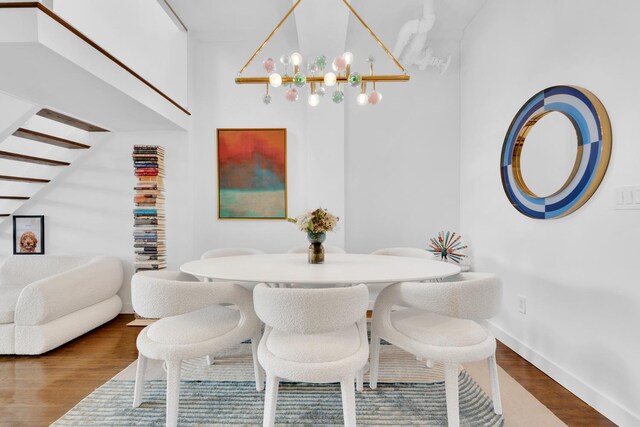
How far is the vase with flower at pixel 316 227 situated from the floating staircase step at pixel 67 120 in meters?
2.43

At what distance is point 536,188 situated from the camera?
2447 millimetres

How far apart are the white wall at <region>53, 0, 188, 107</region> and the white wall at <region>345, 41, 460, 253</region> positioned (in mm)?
1833

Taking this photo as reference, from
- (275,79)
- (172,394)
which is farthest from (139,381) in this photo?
(275,79)

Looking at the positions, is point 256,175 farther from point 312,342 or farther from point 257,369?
point 312,342

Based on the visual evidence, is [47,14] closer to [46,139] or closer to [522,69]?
[46,139]

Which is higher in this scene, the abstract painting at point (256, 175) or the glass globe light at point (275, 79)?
the glass globe light at point (275, 79)

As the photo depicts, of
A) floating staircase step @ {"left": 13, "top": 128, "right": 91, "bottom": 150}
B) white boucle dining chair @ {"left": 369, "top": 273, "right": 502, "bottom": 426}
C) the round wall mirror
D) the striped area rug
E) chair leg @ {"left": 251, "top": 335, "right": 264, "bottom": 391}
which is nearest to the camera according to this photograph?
white boucle dining chair @ {"left": 369, "top": 273, "right": 502, "bottom": 426}

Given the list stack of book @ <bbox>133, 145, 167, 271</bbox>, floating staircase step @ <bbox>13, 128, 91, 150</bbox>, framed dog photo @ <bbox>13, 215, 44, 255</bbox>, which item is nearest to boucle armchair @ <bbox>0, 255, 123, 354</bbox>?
framed dog photo @ <bbox>13, 215, 44, 255</bbox>

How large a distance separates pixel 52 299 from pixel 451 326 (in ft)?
9.09

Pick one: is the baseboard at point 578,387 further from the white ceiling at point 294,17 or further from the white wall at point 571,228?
the white ceiling at point 294,17

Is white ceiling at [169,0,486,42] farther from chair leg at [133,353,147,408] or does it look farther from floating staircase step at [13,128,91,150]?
chair leg at [133,353,147,408]

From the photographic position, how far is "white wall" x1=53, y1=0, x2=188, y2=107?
8.62ft

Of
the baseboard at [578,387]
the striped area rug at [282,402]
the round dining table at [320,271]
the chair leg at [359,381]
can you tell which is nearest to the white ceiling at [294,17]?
the round dining table at [320,271]

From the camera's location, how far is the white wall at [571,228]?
1.74 m
